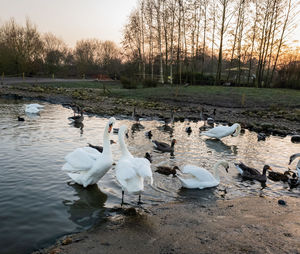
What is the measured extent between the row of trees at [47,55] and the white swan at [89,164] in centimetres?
5128

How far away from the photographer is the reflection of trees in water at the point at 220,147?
1172 centimetres

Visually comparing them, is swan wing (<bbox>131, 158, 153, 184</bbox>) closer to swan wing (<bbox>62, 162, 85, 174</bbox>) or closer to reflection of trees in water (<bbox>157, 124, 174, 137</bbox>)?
swan wing (<bbox>62, 162, 85, 174</bbox>)

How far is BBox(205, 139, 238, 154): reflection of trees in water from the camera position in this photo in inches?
461

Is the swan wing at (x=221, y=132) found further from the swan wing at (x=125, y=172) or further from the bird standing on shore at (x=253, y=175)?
the swan wing at (x=125, y=172)

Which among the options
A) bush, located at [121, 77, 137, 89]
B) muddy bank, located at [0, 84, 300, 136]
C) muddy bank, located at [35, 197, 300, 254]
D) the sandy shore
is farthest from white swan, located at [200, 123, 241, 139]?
bush, located at [121, 77, 137, 89]

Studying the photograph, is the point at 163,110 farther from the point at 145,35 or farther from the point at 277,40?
the point at 145,35

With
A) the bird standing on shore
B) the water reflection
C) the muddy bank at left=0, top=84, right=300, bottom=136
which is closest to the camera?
the bird standing on shore

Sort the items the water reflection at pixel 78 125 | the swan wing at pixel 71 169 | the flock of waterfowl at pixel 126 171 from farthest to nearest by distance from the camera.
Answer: the water reflection at pixel 78 125
the swan wing at pixel 71 169
the flock of waterfowl at pixel 126 171

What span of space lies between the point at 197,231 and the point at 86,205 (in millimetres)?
2434

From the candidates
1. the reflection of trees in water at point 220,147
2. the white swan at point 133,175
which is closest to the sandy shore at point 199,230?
the white swan at point 133,175

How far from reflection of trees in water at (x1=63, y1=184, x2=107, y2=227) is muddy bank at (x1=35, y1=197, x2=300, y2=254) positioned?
1.29ft

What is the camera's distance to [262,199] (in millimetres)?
6574

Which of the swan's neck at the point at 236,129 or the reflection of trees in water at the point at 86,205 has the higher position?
the reflection of trees in water at the point at 86,205

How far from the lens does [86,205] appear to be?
5.88 meters
